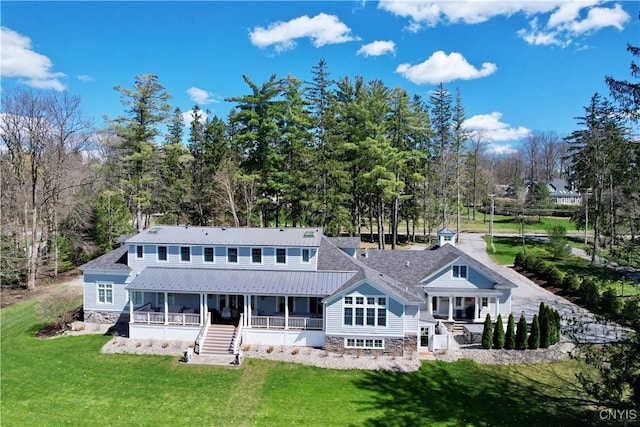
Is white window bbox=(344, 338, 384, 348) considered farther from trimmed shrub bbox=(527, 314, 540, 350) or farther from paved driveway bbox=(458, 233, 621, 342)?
Result: paved driveway bbox=(458, 233, 621, 342)

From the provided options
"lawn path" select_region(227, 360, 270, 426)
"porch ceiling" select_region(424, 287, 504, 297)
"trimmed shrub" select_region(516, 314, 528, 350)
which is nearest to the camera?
"lawn path" select_region(227, 360, 270, 426)

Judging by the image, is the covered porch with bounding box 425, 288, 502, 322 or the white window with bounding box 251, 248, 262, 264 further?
the covered porch with bounding box 425, 288, 502, 322

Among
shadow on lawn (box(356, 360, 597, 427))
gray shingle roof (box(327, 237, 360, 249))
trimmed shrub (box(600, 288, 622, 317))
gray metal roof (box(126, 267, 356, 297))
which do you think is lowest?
shadow on lawn (box(356, 360, 597, 427))

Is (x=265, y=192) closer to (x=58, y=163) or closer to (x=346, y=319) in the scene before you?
(x=58, y=163)

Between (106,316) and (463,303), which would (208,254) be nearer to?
(106,316)

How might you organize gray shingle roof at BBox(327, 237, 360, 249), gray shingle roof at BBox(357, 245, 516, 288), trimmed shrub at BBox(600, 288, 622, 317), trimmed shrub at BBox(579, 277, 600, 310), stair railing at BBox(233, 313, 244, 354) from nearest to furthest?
stair railing at BBox(233, 313, 244, 354) < trimmed shrub at BBox(600, 288, 622, 317) < trimmed shrub at BBox(579, 277, 600, 310) < gray shingle roof at BBox(357, 245, 516, 288) < gray shingle roof at BBox(327, 237, 360, 249)

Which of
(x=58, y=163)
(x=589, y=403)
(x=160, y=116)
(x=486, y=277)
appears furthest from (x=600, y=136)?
(x=58, y=163)

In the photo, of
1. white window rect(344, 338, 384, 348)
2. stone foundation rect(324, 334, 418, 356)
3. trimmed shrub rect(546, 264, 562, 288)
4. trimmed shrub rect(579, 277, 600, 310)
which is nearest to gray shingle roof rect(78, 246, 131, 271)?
stone foundation rect(324, 334, 418, 356)
